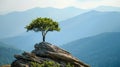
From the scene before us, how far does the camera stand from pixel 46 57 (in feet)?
333

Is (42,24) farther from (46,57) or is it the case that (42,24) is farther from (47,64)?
(47,64)

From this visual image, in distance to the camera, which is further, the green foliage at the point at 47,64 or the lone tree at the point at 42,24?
the lone tree at the point at 42,24

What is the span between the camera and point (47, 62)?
318ft

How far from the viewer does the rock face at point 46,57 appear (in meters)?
98.4

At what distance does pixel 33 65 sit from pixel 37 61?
3809mm

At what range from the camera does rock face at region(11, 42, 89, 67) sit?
98.4 m

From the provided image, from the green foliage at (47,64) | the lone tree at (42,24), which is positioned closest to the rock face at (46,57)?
the green foliage at (47,64)

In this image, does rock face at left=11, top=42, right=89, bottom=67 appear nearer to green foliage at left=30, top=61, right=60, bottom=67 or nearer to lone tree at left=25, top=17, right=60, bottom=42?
green foliage at left=30, top=61, right=60, bottom=67

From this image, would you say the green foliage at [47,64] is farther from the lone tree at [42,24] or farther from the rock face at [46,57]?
the lone tree at [42,24]

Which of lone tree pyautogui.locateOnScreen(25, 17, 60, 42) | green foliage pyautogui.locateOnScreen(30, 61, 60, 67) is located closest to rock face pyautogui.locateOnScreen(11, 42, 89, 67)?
green foliage pyautogui.locateOnScreen(30, 61, 60, 67)

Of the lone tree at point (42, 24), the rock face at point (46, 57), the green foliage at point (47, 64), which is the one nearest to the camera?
the green foliage at point (47, 64)

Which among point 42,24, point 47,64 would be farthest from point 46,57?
point 42,24

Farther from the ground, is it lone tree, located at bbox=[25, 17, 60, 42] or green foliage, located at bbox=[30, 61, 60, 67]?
lone tree, located at bbox=[25, 17, 60, 42]

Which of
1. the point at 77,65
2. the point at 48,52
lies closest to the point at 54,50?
the point at 48,52
